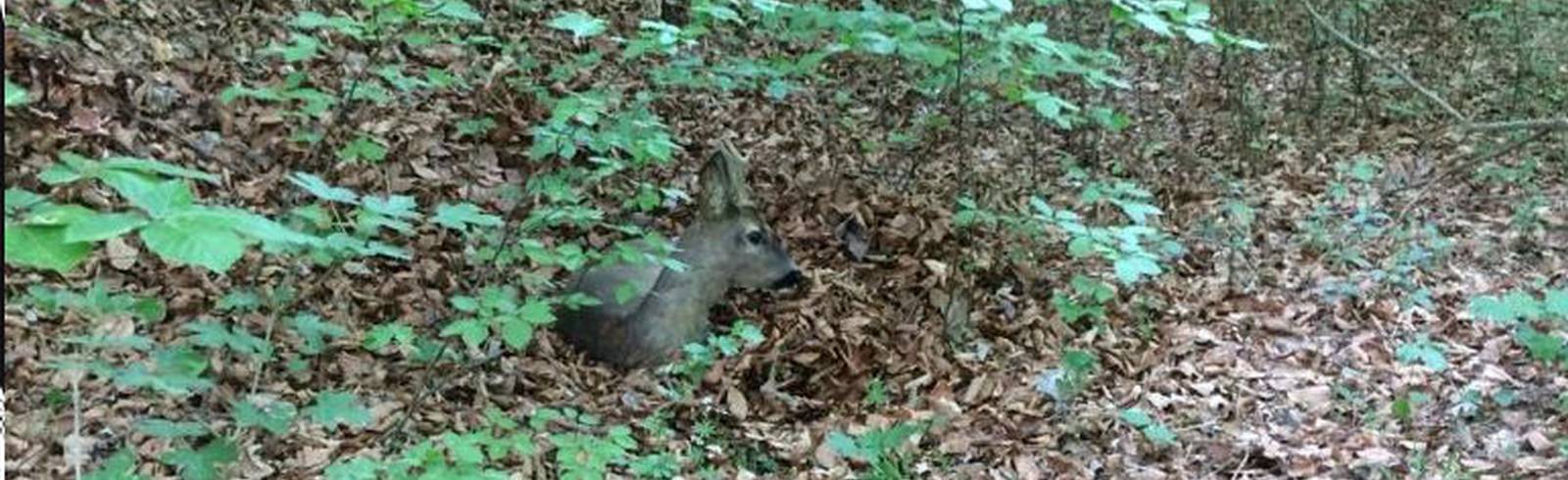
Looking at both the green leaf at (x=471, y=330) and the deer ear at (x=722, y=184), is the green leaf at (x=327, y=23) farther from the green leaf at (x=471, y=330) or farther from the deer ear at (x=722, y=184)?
the deer ear at (x=722, y=184)

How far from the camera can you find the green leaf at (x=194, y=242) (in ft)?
5.38

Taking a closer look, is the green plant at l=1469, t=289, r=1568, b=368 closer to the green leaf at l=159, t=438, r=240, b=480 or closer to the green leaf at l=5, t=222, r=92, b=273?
the green leaf at l=159, t=438, r=240, b=480

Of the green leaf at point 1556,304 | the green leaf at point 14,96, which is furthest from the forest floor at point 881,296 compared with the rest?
the green leaf at point 14,96

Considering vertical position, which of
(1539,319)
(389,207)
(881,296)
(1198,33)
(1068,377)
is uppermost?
(1198,33)

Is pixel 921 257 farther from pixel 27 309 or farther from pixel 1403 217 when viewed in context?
pixel 27 309

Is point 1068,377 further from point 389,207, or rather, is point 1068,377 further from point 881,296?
point 389,207

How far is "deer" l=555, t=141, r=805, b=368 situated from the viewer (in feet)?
17.3

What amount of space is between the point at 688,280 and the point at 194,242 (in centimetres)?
374

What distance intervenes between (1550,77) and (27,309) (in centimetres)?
837

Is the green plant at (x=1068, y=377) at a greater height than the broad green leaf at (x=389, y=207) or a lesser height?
lesser

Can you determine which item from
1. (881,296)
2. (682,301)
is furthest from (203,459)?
(881,296)

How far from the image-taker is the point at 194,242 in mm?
1671

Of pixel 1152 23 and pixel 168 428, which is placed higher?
pixel 1152 23

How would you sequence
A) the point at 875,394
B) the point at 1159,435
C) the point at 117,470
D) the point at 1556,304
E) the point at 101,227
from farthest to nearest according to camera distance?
the point at 875,394, the point at 1159,435, the point at 1556,304, the point at 117,470, the point at 101,227
